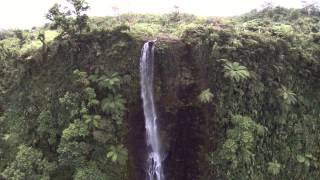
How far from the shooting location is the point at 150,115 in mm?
17609

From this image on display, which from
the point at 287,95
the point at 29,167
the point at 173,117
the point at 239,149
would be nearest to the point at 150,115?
the point at 173,117

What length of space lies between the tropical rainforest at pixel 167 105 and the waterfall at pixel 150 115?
0.20 m

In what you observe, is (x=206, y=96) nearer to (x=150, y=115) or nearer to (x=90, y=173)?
(x=150, y=115)

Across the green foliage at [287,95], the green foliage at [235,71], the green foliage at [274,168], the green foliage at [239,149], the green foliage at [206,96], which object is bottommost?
the green foliage at [274,168]

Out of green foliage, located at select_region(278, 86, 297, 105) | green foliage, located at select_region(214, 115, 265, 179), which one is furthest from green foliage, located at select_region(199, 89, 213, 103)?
green foliage, located at select_region(278, 86, 297, 105)

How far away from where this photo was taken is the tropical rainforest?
665 inches

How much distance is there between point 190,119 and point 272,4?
13.2m

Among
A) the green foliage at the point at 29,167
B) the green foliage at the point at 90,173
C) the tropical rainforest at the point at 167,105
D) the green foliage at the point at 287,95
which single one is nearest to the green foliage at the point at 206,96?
the tropical rainforest at the point at 167,105

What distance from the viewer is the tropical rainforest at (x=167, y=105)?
16.9 meters

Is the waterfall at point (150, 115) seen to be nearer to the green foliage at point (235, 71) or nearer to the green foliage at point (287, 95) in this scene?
the green foliage at point (235, 71)

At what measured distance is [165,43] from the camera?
17.9m

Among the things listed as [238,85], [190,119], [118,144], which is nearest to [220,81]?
[238,85]

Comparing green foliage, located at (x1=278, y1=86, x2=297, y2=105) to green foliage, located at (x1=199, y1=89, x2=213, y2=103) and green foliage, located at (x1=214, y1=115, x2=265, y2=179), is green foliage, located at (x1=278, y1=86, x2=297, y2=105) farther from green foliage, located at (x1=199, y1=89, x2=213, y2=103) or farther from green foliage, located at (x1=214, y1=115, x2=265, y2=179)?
green foliage, located at (x1=199, y1=89, x2=213, y2=103)

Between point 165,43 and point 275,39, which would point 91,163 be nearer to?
point 165,43
